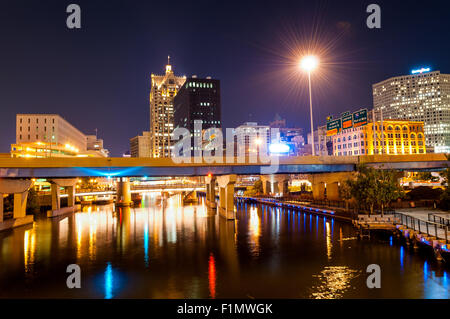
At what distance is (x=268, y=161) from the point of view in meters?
49.6

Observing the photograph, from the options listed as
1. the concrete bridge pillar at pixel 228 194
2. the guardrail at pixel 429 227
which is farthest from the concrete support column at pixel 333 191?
the guardrail at pixel 429 227

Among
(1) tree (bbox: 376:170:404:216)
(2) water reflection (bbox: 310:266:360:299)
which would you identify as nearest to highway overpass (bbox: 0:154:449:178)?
(1) tree (bbox: 376:170:404:216)

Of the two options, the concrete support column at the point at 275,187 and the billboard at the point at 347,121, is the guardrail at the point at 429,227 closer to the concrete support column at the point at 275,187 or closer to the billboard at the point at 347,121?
the billboard at the point at 347,121

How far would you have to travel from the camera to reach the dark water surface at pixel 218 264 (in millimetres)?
19750

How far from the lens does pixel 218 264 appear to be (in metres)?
26.4

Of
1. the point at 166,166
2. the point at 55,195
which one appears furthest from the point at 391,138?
the point at 55,195

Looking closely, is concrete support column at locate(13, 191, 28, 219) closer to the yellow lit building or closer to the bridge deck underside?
the bridge deck underside

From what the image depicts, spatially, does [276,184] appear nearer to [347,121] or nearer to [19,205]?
[347,121]

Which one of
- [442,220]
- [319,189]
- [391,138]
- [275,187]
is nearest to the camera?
[442,220]

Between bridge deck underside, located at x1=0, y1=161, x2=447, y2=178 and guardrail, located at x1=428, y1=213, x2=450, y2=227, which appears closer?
guardrail, located at x1=428, y1=213, x2=450, y2=227

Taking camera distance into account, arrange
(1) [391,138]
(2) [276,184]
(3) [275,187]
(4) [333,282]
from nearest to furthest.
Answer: (4) [333,282] < (3) [275,187] < (2) [276,184] < (1) [391,138]

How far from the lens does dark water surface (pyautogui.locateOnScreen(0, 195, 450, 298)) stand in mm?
19750

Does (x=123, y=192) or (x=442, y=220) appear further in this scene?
(x=123, y=192)

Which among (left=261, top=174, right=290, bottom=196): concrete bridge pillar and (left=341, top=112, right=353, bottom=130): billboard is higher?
(left=341, top=112, right=353, bottom=130): billboard
